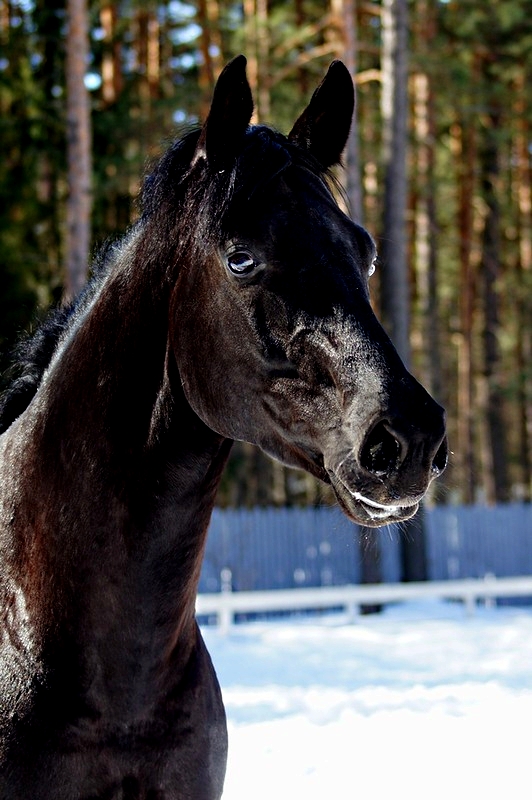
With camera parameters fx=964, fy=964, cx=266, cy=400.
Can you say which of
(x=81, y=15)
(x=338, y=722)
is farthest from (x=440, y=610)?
(x=81, y=15)

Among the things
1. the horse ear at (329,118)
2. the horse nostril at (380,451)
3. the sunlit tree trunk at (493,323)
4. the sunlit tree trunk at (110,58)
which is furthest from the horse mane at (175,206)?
the sunlit tree trunk at (493,323)

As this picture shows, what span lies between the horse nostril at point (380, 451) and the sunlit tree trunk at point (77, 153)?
10.5 m

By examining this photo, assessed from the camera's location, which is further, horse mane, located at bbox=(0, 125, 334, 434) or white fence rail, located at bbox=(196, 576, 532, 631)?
white fence rail, located at bbox=(196, 576, 532, 631)

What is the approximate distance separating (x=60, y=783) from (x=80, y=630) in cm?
35

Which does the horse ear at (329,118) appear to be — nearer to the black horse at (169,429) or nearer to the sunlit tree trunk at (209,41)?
the black horse at (169,429)

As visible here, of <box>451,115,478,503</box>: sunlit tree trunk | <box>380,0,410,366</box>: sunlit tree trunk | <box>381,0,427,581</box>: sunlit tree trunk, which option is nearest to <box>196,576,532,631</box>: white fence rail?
<box>381,0,427,581</box>: sunlit tree trunk

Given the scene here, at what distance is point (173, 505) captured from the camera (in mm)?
2395

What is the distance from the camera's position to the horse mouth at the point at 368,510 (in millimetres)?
1939

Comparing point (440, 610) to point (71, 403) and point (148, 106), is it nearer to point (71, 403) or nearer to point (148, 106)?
point (148, 106)

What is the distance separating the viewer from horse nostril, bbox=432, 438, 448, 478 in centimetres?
191

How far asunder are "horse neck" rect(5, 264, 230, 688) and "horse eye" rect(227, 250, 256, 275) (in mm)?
287

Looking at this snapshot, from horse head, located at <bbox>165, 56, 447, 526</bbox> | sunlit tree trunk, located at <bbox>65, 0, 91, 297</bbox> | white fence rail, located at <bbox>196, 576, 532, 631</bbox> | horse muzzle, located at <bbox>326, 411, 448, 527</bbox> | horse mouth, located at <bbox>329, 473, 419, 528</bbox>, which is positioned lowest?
white fence rail, located at <bbox>196, 576, 532, 631</bbox>

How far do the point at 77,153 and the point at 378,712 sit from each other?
8514mm

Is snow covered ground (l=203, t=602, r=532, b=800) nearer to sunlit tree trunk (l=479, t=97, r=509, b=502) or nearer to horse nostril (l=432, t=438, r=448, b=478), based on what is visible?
horse nostril (l=432, t=438, r=448, b=478)
